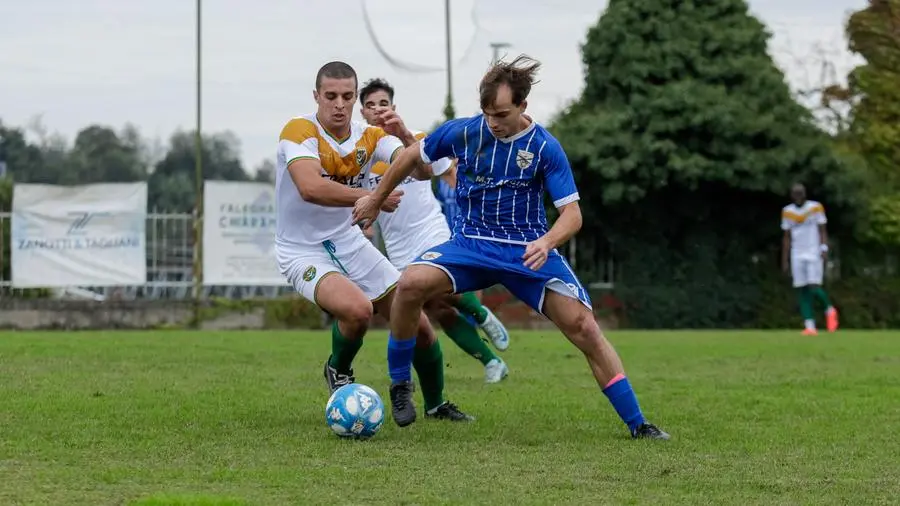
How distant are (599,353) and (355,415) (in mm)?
1422

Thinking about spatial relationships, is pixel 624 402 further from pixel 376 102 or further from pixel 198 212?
pixel 198 212

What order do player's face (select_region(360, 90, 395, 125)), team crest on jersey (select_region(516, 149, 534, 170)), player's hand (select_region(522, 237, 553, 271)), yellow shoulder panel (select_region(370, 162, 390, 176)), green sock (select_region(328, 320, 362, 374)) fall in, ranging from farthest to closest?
1. player's face (select_region(360, 90, 395, 125))
2. yellow shoulder panel (select_region(370, 162, 390, 176))
3. green sock (select_region(328, 320, 362, 374))
4. team crest on jersey (select_region(516, 149, 534, 170))
5. player's hand (select_region(522, 237, 553, 271))

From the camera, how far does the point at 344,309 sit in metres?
8.50

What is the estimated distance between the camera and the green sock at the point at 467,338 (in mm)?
11914

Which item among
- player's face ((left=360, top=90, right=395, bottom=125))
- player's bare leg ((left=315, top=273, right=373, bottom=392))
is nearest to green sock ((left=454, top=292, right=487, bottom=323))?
player's face ((left=360, top=90, right=395, bottom=125))

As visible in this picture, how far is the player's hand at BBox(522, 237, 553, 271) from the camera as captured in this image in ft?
24.8

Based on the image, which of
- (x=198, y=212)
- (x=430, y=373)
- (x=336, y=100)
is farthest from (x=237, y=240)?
(x=336, y=100)

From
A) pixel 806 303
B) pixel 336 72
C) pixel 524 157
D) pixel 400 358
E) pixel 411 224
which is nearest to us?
pixel 524 157

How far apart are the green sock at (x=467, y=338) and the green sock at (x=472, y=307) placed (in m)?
0.43

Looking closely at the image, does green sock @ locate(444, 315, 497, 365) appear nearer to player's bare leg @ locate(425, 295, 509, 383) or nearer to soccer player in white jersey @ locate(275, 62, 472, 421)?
player's bare leg @ locate(425, 295, 509, 383)

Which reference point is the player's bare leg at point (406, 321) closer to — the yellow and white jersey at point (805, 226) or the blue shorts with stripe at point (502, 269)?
the blue shorts with stripe at point (502, 269)

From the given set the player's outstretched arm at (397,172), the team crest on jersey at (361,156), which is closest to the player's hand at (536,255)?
the player's outstretched arm at (397,172)

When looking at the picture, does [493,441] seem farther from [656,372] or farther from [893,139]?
[893,139]

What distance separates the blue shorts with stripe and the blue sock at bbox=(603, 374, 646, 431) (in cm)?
49
